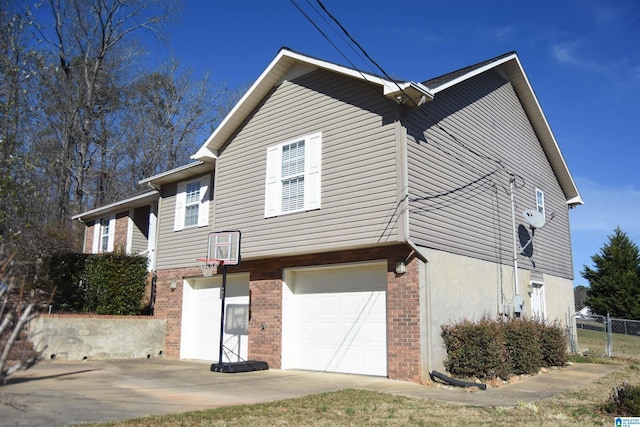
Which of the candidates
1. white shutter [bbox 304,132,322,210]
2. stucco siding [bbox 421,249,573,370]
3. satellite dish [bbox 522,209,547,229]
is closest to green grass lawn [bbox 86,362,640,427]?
stucco siding [bbox 421,249,573,370]

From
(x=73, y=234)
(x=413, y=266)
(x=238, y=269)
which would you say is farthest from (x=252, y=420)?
(x=73, y=234)

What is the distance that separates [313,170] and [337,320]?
136 inches

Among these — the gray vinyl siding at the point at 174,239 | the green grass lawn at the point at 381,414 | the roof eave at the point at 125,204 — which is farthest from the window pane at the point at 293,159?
the roof eave at the point at 125,204

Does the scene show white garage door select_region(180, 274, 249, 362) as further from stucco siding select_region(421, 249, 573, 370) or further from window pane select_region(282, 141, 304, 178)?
stucco siding select_region(421, 249, 573, 370)

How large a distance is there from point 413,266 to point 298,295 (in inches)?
143

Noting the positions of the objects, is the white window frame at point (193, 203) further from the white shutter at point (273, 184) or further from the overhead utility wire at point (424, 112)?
the overhead utility wire at point (424, 112)

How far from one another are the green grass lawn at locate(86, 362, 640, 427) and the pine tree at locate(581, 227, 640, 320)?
23527 millimetres

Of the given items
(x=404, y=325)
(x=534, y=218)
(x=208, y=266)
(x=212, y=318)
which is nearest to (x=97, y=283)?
(x=212, y=318)

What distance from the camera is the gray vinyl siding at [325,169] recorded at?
10969mm

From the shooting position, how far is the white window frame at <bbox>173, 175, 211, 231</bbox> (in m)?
16.1

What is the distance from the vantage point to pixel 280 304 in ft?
43.1

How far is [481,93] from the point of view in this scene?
14.2 meters

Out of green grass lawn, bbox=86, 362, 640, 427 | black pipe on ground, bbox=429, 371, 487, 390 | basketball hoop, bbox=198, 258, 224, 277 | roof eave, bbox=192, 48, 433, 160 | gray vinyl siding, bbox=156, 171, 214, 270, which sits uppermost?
roof eave, bbox=192, 48, 433, 160

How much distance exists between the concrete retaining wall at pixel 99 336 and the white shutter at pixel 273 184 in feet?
18.3
